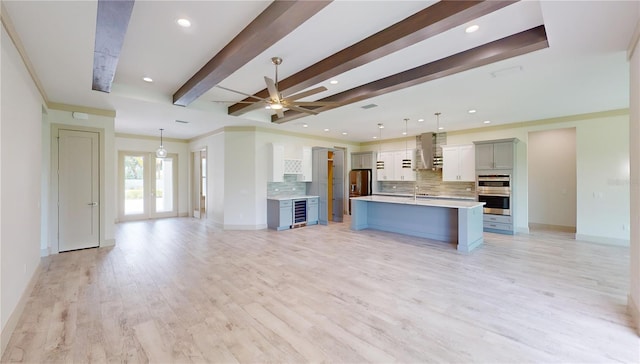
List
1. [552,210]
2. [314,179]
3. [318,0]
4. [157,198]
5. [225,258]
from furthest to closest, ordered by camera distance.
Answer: [157,198] < [314,179] < [552,210] < [225,258] < [318,0]

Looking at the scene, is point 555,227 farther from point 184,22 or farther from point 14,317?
point 14,317

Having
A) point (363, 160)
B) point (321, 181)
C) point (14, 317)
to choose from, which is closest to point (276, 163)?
point (321, 181)

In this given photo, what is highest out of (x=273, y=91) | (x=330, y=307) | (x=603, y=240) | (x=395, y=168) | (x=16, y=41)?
(x=16, y=41)

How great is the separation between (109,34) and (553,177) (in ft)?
33.0

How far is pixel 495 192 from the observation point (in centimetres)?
685

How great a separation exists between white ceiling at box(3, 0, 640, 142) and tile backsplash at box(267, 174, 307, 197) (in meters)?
2.43

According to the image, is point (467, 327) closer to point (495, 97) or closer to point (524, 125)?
point (495, 97)

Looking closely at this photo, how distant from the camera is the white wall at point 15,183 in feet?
7.80

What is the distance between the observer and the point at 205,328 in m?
2.51

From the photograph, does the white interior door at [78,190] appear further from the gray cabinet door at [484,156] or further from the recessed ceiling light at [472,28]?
the gray cabinet door at [484,156]

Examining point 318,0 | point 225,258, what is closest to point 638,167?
point 318,0

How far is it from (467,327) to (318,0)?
3.14m

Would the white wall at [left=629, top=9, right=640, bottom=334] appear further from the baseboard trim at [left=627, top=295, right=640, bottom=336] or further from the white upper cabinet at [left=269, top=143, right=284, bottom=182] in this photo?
the white upper cabinet at [left=269, top=143, right=284, bottom=182]

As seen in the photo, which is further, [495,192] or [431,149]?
[431,149]
